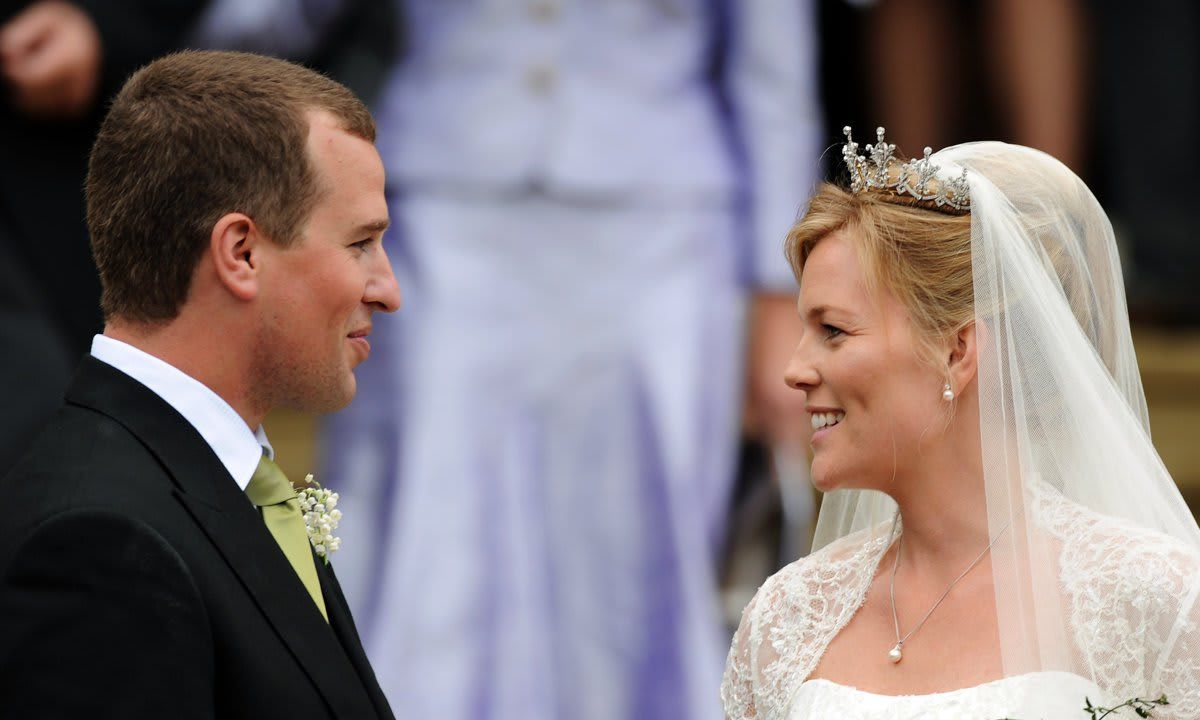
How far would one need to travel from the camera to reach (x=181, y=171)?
70.7 inches

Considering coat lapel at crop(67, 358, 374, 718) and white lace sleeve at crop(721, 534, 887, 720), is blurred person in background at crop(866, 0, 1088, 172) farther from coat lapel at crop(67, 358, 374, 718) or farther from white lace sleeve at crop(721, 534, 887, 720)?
coat lapel at crop(67, 358, 374, 718)

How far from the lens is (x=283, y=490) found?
1975 millimetres

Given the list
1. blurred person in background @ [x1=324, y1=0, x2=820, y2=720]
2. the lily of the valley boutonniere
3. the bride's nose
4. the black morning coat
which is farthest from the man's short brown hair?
blurred person in background @ [x1=324, y1=0, x2=820, y2=720]

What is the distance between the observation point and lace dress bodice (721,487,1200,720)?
1.98 m

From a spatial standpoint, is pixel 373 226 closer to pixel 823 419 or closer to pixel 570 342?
pixel 823 419

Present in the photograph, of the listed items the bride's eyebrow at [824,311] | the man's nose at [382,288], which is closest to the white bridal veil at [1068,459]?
the bride's eyebrow at [824,311]

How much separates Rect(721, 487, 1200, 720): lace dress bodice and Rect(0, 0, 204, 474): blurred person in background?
6.75 ft

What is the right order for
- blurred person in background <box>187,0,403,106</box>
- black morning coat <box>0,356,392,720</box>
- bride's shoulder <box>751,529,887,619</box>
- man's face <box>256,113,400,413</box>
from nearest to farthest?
black morning coat <box>0,356,392,720</box> → man's face <box>256,113,400,413</box> → bride's shoulder <box>751,529,887,619</box> → blurred person in background <box>187,0,403,106</box>

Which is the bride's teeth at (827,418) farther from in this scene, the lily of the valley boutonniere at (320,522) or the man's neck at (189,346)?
the man's neck at (189,346)

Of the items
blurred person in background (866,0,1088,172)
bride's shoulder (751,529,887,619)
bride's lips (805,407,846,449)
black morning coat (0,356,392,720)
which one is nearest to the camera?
black morning coat (0,356,392,720)

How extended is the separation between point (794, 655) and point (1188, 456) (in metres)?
2.68

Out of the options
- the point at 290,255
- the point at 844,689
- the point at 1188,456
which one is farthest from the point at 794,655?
the point at 1188,456

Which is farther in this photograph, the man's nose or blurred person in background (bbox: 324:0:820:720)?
blurred person in background (bbox: 324:0:820:720)

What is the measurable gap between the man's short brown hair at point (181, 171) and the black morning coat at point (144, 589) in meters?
0.13
